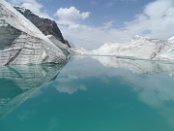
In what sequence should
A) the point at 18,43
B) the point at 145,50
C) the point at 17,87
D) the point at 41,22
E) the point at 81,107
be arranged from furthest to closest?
the point at 41,22 → the point at 145,50 → the point at 18,43 → the point at 17,87 → the point at 81,107

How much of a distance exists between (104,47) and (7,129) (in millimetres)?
49758

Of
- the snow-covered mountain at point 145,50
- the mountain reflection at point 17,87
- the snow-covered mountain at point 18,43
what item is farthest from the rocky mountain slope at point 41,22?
the mountain reflection at point 17,87

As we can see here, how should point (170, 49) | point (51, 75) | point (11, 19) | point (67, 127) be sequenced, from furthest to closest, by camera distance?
point (170, 49)
point (11, 19)
point (51, 75)
point (67, 127)

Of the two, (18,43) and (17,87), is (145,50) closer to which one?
(18,43)

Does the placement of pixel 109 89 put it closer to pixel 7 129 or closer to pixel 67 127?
pixel 67 127

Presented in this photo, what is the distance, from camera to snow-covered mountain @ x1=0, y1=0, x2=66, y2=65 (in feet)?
58.3

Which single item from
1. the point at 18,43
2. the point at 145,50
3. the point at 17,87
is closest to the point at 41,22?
the point at 145,50

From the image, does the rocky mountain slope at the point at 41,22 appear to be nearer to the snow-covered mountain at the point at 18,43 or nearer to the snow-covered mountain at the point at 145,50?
the snow-covered mountain at the point at 145,50

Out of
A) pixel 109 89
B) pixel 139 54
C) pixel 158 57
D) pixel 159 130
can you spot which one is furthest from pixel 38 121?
pixel 139 54

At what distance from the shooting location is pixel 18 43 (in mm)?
18312

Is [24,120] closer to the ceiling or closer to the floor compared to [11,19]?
closer to the floor

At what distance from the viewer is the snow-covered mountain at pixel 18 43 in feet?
58.3

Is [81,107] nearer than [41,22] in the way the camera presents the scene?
Yes

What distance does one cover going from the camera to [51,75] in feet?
49.5
